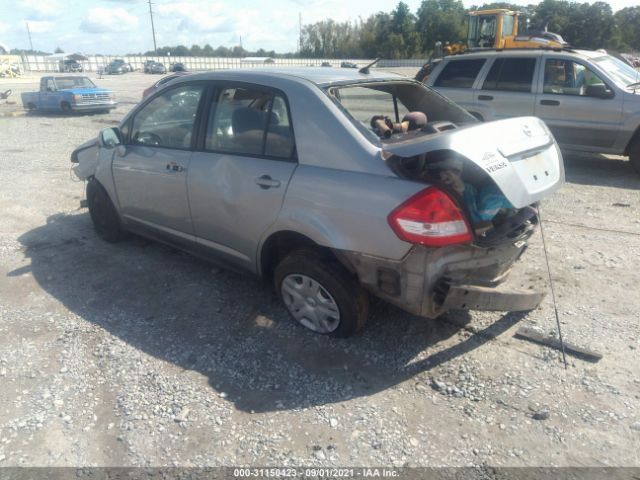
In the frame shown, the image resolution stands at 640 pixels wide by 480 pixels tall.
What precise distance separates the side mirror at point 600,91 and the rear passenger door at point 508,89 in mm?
865

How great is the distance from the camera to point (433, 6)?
3049 inches

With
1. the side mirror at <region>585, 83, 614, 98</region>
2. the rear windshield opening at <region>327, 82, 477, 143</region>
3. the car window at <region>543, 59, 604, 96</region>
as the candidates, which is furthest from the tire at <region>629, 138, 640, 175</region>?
the rear windshield opening at <region>327, 82, 477, 143</region>

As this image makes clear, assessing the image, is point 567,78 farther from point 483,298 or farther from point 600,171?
point 483,298

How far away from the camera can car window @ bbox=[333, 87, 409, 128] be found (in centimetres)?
353

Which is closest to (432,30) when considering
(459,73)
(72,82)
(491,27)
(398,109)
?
(491,27)

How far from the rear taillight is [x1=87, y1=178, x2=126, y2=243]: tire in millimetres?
3407

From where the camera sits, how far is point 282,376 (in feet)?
10.4

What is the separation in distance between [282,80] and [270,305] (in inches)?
68.3

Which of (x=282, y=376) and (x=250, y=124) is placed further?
(x=250, y=124)

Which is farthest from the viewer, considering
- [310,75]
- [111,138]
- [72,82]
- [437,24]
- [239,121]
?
[437,24]

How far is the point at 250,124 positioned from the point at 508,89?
6381 millimetres

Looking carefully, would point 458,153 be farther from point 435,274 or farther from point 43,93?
point 43,93

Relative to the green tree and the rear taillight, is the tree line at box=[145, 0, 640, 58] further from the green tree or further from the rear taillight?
the rear taillight

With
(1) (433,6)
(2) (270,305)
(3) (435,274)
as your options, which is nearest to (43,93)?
(2) (270,305)
